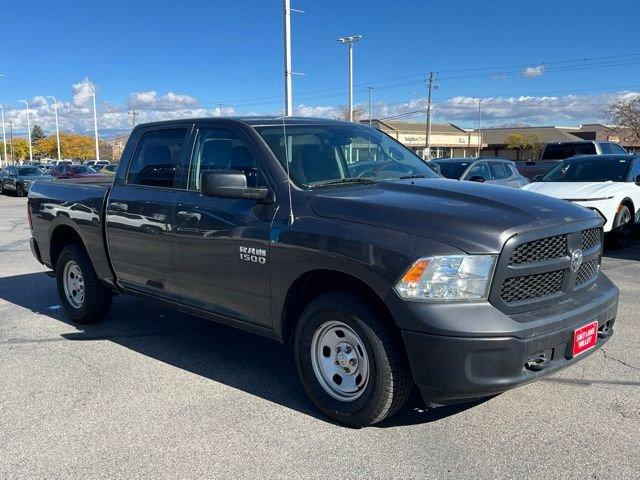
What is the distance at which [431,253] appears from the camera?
3.23m

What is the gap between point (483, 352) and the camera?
318cm

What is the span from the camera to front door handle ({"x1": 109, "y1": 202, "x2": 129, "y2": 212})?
17.2 ft

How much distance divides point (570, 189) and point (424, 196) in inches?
287

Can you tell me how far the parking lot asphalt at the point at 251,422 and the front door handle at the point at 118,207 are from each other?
49.1 inches

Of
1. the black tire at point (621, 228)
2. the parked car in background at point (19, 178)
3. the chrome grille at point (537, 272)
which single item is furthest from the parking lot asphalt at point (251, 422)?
the parked car in background at point (19, 178)

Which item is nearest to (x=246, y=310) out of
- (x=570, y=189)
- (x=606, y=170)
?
(x=570, y=189)

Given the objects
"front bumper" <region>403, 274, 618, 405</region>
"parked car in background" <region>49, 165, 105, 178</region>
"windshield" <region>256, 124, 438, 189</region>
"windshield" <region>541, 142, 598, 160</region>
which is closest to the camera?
"front bumper" <region>403, 274, 618, 405</region>

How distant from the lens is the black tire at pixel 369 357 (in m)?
3.47

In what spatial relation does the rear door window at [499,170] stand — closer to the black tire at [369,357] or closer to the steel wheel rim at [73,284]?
the steel wheel rim at [73,284]

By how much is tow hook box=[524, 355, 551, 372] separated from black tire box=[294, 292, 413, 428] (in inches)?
26.3

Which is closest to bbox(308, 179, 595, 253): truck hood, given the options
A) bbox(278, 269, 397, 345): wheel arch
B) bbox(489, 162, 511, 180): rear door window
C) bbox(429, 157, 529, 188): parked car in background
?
bbox(278, 269, 397, 345): wheel arch

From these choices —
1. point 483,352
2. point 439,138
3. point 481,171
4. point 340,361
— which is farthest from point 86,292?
point 439,138

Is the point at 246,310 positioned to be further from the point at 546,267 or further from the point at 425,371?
the point at 546,267

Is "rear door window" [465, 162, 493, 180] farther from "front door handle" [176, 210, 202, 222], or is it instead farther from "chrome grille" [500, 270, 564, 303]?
"chrome grille" [500, 270, 564, 303]
